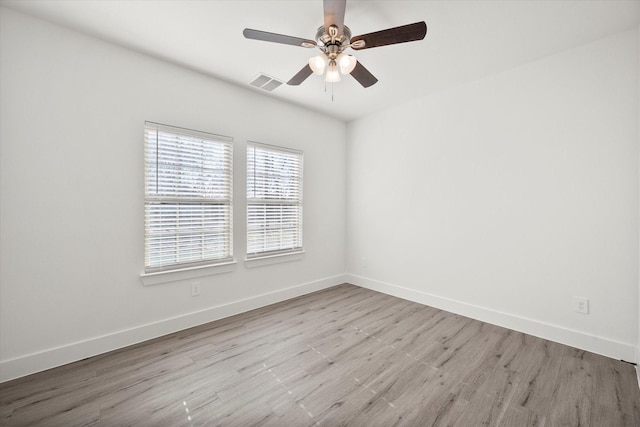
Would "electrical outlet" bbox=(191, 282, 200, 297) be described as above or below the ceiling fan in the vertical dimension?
below

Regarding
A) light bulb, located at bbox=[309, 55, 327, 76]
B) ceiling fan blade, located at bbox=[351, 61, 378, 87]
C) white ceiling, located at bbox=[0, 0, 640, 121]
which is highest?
white ceiling, located at bbox=[0, 0, 640, 121]

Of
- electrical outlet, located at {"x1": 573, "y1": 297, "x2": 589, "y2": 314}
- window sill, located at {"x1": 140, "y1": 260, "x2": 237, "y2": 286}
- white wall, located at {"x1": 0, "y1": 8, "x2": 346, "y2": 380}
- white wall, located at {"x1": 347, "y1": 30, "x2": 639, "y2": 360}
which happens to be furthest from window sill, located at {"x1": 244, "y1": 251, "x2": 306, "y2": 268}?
electrical outlet, located at {"x1": 573, "y1": 297, "x2": 589, "y2": 314}

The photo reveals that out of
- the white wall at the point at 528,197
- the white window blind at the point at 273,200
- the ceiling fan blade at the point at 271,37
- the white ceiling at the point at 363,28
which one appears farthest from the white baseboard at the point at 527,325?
the ceiling fan blade at the point at 271,37

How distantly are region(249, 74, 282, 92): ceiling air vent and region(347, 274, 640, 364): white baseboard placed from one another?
306 cm

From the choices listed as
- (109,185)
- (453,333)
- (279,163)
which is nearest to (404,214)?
Result: (453,333)

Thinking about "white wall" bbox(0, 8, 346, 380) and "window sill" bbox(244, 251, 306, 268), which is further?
"window sill" bbox(244, 251, 306, 268)

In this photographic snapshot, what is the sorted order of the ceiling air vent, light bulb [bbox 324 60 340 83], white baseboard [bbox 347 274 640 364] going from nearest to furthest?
light bulb [bbox 324 60 340 83]
white baseboard [bbox 347 274 640 364]
the ceiling air vent

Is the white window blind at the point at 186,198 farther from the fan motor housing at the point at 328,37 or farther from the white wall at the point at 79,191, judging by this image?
the fan motor housing at the point at 328,37

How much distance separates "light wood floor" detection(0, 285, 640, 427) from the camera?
1.65 m

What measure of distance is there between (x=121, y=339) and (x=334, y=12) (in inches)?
123

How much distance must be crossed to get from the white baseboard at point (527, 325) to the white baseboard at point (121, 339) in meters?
1.72

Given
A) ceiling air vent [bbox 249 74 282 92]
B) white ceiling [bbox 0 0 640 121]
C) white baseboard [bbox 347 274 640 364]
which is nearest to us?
white ceiling [bbox 0 0 640 121]

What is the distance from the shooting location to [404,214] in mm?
3783

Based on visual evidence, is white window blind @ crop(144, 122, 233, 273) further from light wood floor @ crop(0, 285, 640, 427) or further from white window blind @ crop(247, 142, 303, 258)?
light wood floor @ crop(0, 285, 640, 427)
